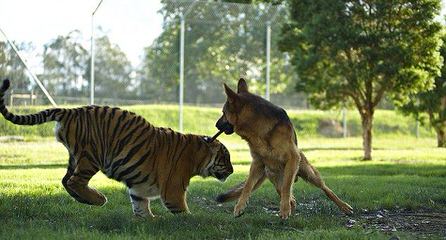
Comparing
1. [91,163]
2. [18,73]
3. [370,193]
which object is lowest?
[370,193]

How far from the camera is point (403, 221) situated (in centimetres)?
790

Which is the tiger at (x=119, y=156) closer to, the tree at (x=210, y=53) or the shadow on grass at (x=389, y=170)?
the shadow on grass at (x=389, y=170)

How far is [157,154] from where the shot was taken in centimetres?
762

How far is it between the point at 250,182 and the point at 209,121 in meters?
19.1

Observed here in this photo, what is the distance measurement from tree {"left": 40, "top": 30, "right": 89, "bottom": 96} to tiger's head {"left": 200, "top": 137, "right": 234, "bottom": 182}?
13.5 m

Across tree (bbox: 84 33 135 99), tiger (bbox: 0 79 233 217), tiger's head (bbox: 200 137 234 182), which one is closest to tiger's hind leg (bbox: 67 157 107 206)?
tiger (bbox: 0 79 233 217)

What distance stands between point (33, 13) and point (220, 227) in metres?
15.1

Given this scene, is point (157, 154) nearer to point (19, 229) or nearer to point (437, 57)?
point (19, 229)

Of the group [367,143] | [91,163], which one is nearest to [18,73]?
[367,143]

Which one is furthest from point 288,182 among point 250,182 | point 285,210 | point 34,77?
point 34,77

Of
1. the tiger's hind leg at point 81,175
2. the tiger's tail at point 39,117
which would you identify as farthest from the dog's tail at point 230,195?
the tiger's tail at point 39,117

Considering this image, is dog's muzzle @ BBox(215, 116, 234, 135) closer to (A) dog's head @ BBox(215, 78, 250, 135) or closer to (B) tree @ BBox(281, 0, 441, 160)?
(A) dog's head @ BBox(215, 78, 250, 135)

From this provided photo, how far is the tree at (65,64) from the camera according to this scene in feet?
68.3

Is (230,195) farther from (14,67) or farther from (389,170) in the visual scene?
(14,67)
